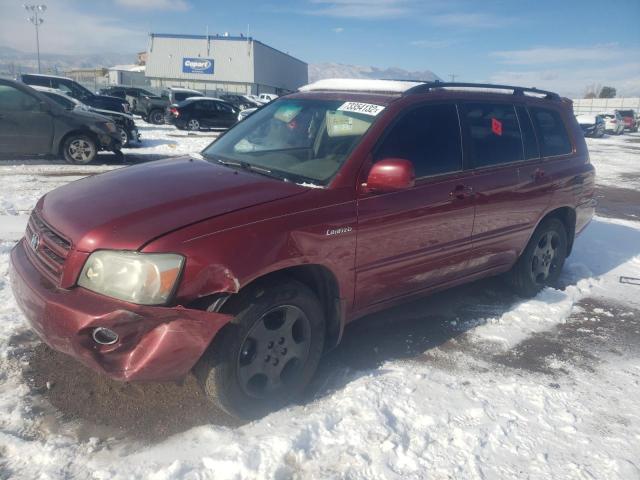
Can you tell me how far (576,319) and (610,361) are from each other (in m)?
0.76

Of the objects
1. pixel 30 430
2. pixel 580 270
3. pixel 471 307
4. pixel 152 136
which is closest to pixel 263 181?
pixel 30 430

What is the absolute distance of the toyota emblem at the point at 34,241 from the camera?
116 inches

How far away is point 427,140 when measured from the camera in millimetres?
3760

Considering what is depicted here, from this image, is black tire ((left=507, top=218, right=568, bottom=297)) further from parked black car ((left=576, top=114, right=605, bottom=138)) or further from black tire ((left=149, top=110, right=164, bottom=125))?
parked black car ((left=576, top=114, right=605, bottom=138))

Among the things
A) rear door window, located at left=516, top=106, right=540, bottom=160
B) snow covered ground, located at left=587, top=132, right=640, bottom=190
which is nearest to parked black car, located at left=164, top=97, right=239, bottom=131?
snow covered ground, located at left=587, top=132, right=640, bottom=190

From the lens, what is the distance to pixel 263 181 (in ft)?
10.5

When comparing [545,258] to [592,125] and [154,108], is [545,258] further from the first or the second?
[592,125]

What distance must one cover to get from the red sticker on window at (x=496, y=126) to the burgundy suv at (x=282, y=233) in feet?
0.09

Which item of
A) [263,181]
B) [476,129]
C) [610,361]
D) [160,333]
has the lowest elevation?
[610,361]

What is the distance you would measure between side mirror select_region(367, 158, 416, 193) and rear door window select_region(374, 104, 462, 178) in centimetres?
23

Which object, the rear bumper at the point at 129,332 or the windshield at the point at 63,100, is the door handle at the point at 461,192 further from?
the windshield at the point at 63,100

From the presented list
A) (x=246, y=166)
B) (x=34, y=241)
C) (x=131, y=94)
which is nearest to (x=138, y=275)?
(x=34, y=241)

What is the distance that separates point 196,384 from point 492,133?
118 inches

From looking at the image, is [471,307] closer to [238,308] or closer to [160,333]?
[238,308]
